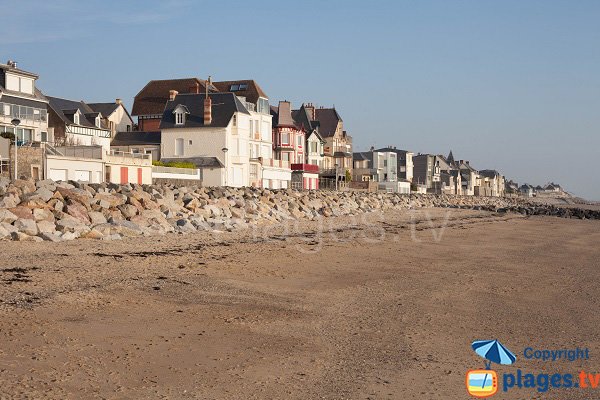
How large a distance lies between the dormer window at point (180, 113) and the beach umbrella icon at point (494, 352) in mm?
54277

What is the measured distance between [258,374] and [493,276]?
10.9 meters

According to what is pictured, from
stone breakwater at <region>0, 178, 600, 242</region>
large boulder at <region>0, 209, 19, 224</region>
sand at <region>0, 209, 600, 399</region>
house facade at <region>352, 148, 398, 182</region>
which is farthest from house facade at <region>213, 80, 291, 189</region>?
sand at <region>0, 209, 600, 399</region>

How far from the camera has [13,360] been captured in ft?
25.3

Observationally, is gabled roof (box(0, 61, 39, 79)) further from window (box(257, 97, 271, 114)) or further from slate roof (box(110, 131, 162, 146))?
window (box(257, 97, 271, 114))

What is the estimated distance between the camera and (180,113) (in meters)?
Result: 61.4

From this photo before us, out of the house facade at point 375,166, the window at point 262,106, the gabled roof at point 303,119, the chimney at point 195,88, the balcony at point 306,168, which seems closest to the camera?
the window at point 262,106

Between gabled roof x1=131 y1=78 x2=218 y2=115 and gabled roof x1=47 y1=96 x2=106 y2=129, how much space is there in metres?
6.87

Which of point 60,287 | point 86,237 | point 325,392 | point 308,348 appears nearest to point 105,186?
point 86,237

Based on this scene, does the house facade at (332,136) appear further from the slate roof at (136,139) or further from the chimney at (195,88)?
the slate roof at (136,139)

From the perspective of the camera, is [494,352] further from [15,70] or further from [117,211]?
[15,70]

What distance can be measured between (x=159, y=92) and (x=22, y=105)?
936 inches

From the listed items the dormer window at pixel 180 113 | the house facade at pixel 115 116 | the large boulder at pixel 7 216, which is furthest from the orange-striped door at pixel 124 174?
the house facade at pixel 115 116

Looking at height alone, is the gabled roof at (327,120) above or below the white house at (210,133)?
above

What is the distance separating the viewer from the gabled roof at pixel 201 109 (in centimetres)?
6056
